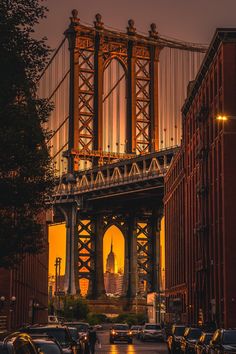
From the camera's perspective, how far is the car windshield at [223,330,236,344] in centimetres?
2931

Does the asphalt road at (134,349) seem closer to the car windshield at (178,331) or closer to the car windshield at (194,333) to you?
the car windshield at (178,331)

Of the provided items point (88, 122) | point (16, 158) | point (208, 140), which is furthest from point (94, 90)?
point (16, 158)

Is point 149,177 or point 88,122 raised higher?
point 88,122

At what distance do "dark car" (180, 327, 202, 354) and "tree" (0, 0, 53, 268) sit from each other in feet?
40.7

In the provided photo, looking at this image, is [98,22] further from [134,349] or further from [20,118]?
[20,118]

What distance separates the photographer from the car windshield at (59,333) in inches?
1057

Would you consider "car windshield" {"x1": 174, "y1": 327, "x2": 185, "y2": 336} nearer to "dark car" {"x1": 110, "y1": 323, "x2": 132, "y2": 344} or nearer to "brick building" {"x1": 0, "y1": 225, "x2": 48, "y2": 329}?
"brick building" {"x1": 0, "y1": 225, "x2": 48, "y2": 329}

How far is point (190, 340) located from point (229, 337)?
1049 cm

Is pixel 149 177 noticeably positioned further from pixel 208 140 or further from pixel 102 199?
pixel 208 140

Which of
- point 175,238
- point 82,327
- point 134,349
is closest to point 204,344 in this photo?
point 82,327

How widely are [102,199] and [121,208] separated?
25.0ft

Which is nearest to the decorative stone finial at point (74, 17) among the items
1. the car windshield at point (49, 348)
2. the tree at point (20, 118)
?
the tree at point (20, 118)

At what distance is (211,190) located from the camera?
251 feet

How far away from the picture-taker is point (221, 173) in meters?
70.9
